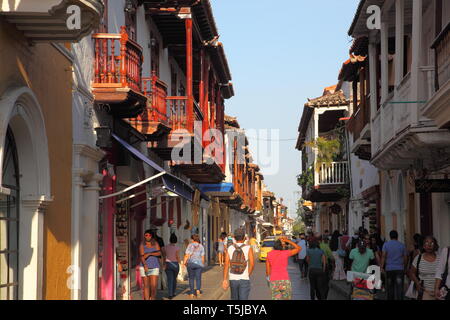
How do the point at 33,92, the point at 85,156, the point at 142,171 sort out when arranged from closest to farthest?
the point at 33,92 → the point at 85,156 → the point at 142,171

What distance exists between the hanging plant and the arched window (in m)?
26.4

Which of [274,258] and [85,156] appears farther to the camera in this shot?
[85,156]

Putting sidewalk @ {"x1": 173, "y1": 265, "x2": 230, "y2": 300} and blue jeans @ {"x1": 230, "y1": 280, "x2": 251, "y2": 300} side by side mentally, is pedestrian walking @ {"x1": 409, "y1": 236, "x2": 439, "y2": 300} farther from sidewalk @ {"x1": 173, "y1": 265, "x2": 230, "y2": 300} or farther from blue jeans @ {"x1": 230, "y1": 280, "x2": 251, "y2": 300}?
sidewalk @ {"x1": 173, "y1": 265, "x2": 230, "y2": 300}

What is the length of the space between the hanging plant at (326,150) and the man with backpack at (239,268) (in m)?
24.2

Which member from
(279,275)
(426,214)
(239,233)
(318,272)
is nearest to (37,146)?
(239,233)

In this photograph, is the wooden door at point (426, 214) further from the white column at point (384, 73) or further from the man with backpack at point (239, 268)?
the man with backpack at point (239, 268)

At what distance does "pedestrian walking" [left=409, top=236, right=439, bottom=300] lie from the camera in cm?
1152

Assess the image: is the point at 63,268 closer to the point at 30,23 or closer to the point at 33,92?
the point at 33,92

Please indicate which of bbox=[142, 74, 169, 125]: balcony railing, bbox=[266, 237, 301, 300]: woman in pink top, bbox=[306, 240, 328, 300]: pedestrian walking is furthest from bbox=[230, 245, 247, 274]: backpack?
bbox=[142, 74, 169, 125]: balcony railing

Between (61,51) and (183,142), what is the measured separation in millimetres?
8617

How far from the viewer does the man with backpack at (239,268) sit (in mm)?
12352

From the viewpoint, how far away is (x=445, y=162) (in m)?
16.2

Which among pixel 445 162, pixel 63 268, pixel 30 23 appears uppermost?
pixel 30 23

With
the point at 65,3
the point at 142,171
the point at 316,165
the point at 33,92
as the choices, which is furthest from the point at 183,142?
the point at 316,165
